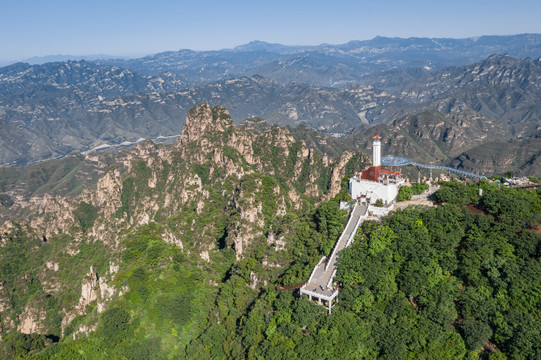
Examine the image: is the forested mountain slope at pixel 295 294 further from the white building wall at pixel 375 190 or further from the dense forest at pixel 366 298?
the white building wall at pixel 375 190

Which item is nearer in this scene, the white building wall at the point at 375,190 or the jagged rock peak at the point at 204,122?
the white building wall at the point at 375,190

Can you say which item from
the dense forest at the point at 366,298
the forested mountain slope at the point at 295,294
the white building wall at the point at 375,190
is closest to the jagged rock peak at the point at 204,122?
the forested mountain slope at the point at 295,294

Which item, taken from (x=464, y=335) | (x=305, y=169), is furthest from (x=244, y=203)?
(x=305, y=169)

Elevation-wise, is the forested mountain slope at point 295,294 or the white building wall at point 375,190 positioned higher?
the white building wall at point 375,190

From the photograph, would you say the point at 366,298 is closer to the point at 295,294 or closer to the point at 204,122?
the point at 295,294

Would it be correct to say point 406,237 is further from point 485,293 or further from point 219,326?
point 219,326

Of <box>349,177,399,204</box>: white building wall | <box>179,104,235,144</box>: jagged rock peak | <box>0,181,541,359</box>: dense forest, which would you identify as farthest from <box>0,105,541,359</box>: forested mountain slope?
<box>179,104,235,144</box>: jagged rock peak
